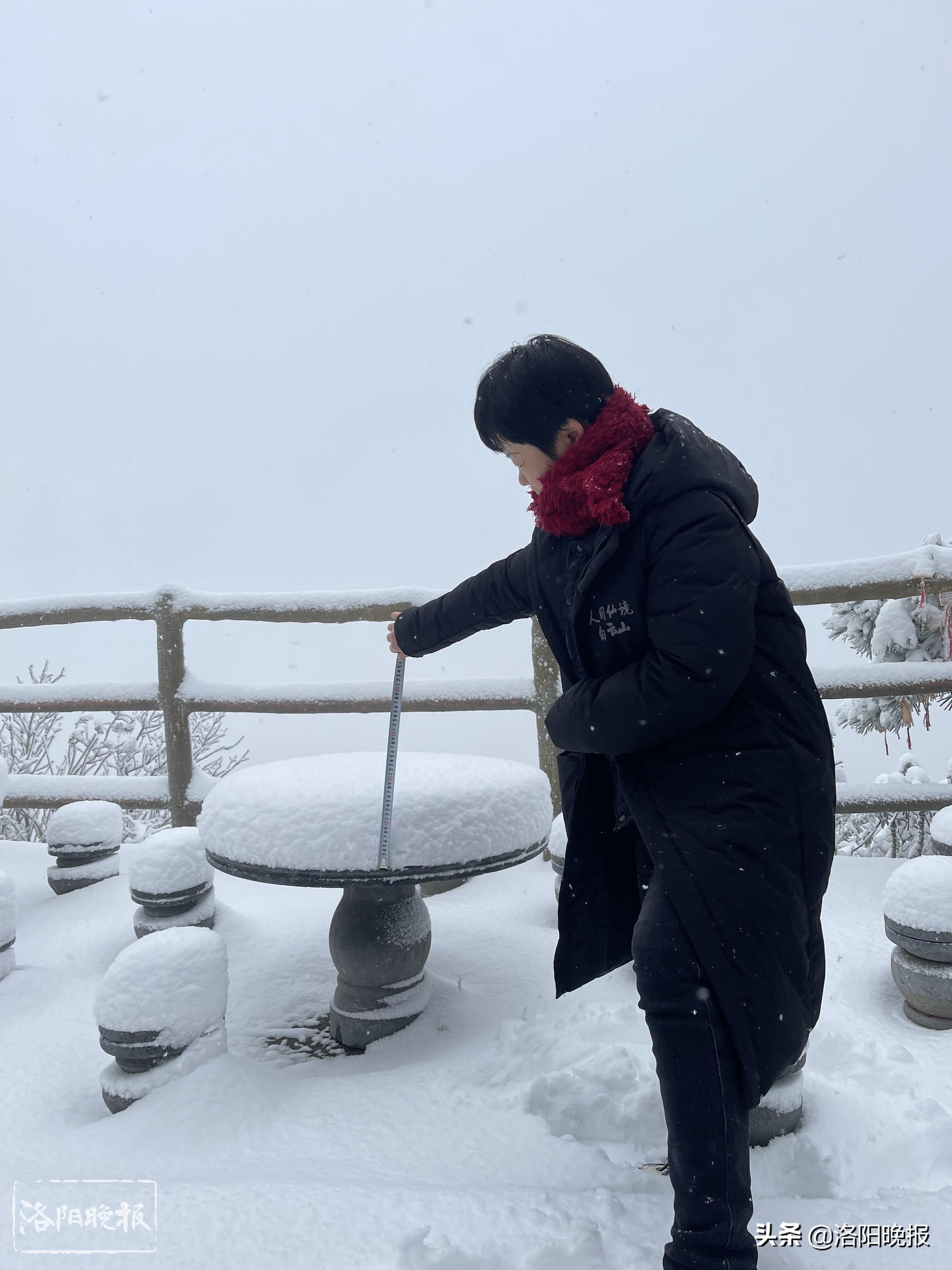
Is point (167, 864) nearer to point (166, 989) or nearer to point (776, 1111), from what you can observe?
point (166, 989)

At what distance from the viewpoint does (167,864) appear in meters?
2.58

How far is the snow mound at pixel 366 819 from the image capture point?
1713 mm

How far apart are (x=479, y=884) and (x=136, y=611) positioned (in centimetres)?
223

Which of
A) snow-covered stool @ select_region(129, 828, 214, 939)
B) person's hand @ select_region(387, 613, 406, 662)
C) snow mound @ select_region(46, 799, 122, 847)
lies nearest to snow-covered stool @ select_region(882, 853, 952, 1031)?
person's hand @ select_region(387, 613, 406, 662)

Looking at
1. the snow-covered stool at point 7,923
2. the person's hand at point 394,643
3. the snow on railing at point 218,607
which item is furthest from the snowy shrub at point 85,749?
the person's hand at point 394,643

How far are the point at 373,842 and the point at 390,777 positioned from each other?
0.16m

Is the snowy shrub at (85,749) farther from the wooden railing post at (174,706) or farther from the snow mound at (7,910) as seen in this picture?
the snow mound at (7,910)

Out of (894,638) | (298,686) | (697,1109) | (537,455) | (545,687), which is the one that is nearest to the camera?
(697,1109)

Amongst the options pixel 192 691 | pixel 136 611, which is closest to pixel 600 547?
pixel 192 691

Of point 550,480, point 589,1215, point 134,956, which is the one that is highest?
point 550,480

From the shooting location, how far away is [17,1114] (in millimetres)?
1771

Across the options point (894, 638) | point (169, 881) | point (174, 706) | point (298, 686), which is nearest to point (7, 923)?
point (169, 881)

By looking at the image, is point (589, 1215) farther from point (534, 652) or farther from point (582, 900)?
point (534, 652)

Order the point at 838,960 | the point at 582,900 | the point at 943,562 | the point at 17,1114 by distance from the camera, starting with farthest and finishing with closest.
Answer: the point at 943,562, the point at 838,960, the point at 17,1114, the point at 582,900
